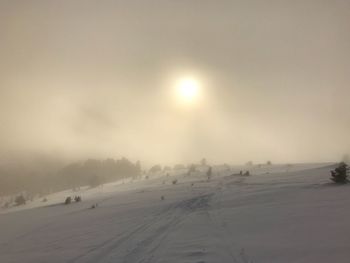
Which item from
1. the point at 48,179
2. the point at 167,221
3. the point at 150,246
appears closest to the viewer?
the point at 150,246

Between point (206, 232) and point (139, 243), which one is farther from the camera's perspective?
point (206, 232)

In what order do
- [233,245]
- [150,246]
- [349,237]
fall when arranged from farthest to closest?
[150,246] → [233,245] → [349,237]

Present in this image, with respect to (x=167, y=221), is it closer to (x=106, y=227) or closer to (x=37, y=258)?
(x=106, y=227)

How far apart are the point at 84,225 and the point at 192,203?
634 centimetres

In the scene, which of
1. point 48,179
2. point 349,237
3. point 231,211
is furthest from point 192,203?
point 48,179

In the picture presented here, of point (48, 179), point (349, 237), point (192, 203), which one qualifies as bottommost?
point (349, 237)

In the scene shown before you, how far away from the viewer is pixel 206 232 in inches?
571

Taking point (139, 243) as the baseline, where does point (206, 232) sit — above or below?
above

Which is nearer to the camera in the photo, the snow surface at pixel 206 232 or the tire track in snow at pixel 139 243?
the snow surface at pixel 206 232

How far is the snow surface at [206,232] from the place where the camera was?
11.3 meters

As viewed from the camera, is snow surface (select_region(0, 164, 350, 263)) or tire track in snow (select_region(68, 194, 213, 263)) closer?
snow surface (select_region(0, 164, 350, 263))

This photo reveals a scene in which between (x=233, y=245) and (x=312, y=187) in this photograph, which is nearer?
(x=233, y=245)

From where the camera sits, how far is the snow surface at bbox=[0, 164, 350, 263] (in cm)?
1130

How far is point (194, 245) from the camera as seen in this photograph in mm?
12633
